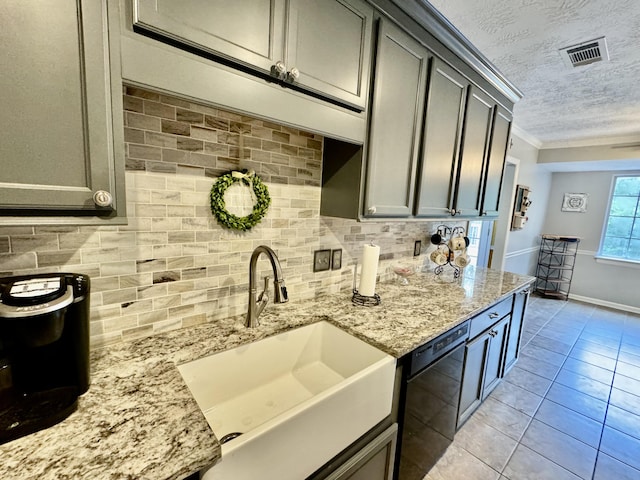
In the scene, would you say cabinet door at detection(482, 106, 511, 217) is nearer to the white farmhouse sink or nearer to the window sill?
the white farmhouse sink

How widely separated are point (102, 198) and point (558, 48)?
2.74 m

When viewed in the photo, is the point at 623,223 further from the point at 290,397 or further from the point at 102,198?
the point at 102,198

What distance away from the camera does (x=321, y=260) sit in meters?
1.62

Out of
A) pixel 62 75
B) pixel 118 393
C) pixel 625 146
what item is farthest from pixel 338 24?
pixel 625 146

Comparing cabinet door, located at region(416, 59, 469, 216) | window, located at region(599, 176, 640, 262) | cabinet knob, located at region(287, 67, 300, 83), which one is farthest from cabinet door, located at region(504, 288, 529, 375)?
window, located at region(599, 176, 640, 262)

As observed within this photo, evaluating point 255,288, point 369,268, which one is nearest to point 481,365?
point 369,268

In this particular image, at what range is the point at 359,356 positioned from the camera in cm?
123

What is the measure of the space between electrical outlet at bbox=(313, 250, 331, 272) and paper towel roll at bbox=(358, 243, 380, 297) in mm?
208

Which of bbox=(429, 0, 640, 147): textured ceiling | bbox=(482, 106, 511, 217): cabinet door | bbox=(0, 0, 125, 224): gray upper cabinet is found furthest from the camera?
bbox=(482, 106, 511, 217): cabinet door

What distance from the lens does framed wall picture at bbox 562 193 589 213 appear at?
5.07 m

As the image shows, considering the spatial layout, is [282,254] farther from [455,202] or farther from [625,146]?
[625,146]

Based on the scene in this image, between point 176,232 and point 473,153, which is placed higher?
point 473,153

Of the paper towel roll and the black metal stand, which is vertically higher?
the paper towel roll

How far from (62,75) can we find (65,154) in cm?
16
